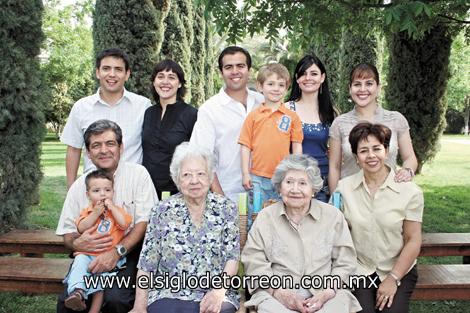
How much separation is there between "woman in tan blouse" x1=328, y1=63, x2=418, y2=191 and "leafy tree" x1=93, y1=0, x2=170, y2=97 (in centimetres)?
603

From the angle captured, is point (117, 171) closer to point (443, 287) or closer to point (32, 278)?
point (32, 278)

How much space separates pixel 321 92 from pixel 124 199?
179 centimetres

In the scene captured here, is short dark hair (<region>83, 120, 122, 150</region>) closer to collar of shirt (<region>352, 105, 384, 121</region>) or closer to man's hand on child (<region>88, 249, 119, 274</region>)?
man's hand on child (<region>88, 249, 119, 274</region>)

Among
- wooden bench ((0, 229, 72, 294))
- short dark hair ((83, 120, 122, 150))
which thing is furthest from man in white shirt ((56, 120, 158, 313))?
wooden bench ((0, 229, 72, 294))

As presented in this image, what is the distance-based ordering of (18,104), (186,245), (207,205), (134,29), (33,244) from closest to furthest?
(186,245)
(207,205)
(33,244)
(18,104)
(134,29)

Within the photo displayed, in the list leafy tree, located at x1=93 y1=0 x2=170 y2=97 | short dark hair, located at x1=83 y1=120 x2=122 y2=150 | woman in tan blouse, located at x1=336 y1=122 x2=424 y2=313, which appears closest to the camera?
woman in tan blouse, located at x1=336 y1=122 x2=424 y2=313

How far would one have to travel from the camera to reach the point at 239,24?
4805 millimetres

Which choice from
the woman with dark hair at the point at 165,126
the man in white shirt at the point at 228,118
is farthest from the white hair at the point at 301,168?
the woman with dark hair at the point at 165,126

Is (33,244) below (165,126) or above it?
below

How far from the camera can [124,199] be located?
11.1ft

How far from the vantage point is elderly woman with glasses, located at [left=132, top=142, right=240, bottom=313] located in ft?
9.73

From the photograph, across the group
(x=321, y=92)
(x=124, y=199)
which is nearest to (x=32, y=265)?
(x=124, y=199)

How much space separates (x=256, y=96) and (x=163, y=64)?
802 mm

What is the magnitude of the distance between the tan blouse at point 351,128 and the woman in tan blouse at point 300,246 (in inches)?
26.8
